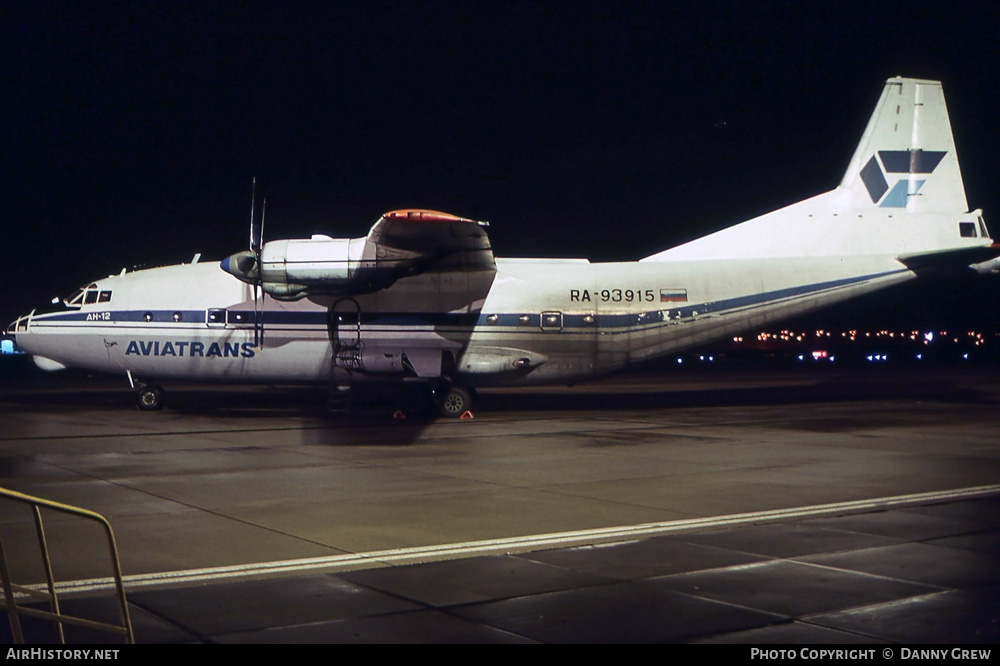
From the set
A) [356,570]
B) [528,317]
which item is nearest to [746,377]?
[528,317]

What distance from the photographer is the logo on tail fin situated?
76.5 feet

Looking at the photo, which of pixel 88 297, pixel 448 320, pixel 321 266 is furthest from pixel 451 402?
pixel 88 297

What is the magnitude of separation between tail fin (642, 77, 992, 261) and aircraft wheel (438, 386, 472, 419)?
268 inches

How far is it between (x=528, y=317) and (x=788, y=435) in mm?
6819

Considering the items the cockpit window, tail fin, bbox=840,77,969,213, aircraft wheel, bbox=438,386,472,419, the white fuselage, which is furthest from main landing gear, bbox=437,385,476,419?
tail fin, bbox=840,77,969,213

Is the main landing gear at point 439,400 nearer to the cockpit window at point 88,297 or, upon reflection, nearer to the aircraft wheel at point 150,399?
the aircraft wheel at point 150,399

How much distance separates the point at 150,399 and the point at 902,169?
18.9 m

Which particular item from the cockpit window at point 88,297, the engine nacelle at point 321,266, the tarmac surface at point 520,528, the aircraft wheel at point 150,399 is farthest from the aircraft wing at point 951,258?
the cockpit window at point 88,297

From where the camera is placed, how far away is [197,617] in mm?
6309

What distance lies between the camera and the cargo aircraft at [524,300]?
21766 millimetres

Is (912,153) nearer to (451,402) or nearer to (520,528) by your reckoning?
(451,402)

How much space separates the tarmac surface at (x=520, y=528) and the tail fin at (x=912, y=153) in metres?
5.95

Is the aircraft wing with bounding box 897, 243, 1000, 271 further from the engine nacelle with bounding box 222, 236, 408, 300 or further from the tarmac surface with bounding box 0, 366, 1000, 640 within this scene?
the engine nacelle with bounding box 222, 236, 408, 300

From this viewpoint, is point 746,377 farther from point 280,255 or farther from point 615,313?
point 280,255
